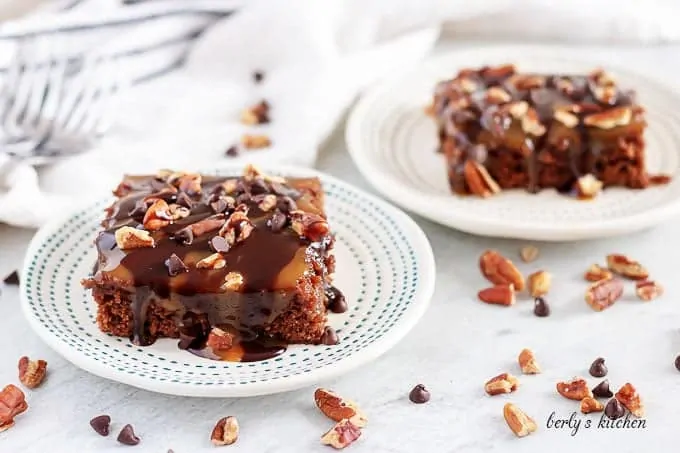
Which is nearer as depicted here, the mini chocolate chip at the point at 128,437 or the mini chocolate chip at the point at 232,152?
the mini chocolate chip at the point at 128,437

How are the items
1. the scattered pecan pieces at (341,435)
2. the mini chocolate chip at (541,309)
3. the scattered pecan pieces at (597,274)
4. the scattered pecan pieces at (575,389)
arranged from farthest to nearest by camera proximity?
the scattered pecan pieces at (597,274) → the mini chocolate chip at (541,309) → the scattered pecan pieces at (575,389) → the scattered pecan pieces at (341,435)

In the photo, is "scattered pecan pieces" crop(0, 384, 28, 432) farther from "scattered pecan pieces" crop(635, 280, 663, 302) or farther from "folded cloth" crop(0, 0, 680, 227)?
"scattered pecan pieces" crop(635, 280, 663, 302)

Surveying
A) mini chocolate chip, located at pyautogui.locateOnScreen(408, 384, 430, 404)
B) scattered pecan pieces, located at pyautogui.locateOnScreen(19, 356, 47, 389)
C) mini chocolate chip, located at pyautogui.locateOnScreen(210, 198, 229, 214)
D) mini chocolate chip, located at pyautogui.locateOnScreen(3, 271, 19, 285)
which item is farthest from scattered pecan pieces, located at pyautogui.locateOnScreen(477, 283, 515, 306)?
mini chocolate chip, located at pyautogui.locateOnScreen(3, 271, 19, 285)

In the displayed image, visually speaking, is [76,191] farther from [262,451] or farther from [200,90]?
[262,451]

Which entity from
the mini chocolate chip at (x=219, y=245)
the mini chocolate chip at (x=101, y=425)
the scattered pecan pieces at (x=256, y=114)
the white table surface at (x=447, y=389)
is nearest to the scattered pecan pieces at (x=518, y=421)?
the white table surface at (x=447, y=389)

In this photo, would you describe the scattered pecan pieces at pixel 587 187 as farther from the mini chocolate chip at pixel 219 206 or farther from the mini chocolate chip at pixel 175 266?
the mini chocolate chip at pixel 175 266
